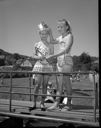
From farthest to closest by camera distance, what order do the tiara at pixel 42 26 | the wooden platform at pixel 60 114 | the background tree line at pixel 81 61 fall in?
the tiara at pixel 42 26 → the background tree line at pixel 81 61 → the wooden platform at pixel 60 114

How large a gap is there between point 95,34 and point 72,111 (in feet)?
2.72

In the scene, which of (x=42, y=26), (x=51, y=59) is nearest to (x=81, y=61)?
(x=51, y=59)

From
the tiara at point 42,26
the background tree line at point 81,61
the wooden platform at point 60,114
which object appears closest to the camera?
the wooden platform at point 60,114

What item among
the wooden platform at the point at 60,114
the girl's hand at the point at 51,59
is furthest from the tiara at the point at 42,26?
the wooden platform at the point at 60,114

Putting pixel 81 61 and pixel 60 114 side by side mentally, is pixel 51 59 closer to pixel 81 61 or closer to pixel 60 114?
pixel 81 61

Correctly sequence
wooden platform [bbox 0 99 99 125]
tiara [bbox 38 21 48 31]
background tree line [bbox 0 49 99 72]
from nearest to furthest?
wooden platform [bbox 0 99 99 125] < background tree line [bbox 0 49 99 72] < tiara [bbox 38 21 48 31]

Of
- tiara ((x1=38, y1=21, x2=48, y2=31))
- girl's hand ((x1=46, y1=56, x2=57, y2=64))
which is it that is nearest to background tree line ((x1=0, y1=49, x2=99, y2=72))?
girl's hand ((x1=46, y1=56, x2=57, y2=64))

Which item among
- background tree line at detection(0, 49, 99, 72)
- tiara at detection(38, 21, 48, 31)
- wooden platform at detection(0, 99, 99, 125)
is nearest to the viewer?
wooden platform at detection(0, 99, 99, 125)

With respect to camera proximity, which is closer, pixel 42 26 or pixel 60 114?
pixel 60 114

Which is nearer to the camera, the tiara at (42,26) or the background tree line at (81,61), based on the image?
the background tree line at (81,61)

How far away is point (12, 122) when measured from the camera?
9.30 feet

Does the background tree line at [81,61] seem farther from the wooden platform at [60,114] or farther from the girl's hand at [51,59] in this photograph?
the wooden platform at [60,114]

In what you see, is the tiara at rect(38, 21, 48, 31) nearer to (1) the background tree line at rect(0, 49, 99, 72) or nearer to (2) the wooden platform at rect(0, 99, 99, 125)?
(1) the background tree line at rect(0, 49, 99, 72)

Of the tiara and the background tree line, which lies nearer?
the background tree line
